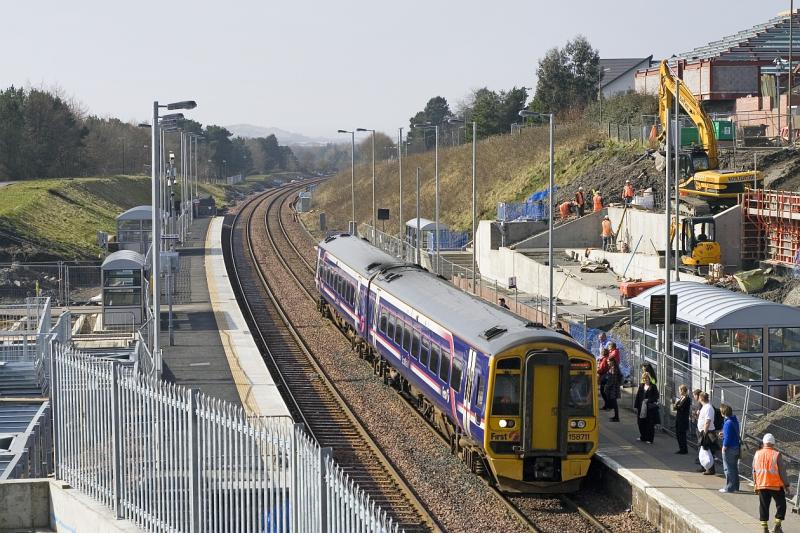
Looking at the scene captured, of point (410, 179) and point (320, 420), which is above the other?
point (410, 179)

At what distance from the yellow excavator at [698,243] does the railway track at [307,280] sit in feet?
47.5

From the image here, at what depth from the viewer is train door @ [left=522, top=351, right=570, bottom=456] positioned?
19297mm

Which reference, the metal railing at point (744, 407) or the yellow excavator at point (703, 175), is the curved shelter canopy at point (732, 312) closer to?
the metal railing at point (744, 407)

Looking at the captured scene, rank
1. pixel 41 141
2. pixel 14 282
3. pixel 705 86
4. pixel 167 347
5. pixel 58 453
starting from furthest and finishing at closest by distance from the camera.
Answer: pixel 41 141 < pixel 705 86 < pixel 14 282 < pixel 167 347 < pixel 58 453

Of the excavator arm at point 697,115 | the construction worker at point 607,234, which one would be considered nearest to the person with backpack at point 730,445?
the construction worker at point 607,234

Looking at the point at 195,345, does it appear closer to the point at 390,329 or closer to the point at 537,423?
the point at 390,329

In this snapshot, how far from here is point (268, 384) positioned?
2870 centimetres

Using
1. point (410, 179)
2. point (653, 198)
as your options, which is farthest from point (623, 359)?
point (410, 179)

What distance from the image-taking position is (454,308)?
77.1ft

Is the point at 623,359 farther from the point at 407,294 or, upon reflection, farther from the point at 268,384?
the point at 268,384

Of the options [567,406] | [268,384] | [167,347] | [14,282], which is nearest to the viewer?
[567,406]

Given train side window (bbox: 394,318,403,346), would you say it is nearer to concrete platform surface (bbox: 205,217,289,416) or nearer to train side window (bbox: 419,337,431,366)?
train side window (bbox: 419,337,431,366)

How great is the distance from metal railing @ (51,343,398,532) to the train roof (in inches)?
312

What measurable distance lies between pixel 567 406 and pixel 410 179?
254 ft
